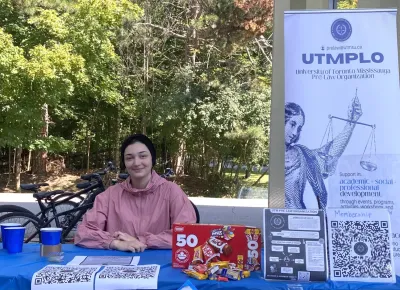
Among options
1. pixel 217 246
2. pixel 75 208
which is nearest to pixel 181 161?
pixel 75 208

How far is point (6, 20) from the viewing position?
41.0 feet

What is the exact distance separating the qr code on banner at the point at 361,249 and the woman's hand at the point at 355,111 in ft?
2.27

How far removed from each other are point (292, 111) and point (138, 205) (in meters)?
0.90

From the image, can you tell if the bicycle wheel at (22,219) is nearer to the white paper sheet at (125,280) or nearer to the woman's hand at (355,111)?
the white paper sheet at (125,280)

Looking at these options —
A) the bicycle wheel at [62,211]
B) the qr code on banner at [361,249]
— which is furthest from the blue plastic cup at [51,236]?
the bicycle wheel at [62,211]

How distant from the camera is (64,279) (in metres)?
1.75

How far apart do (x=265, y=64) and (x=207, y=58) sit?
1.60 meters

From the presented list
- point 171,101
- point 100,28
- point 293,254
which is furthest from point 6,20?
point 293,254

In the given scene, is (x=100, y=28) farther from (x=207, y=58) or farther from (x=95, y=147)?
(x=95, y=147)

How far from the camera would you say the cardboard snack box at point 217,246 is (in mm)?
1931

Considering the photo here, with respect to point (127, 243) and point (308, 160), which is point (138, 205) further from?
point (308, 160)

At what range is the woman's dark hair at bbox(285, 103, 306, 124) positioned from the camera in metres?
2.51

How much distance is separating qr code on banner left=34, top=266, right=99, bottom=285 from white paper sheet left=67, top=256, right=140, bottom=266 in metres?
0.12

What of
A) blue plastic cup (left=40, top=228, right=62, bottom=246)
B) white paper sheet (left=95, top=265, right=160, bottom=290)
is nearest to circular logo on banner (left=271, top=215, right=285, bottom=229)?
white paper sheet (left=95, top=265, right=160, bottom=290)
